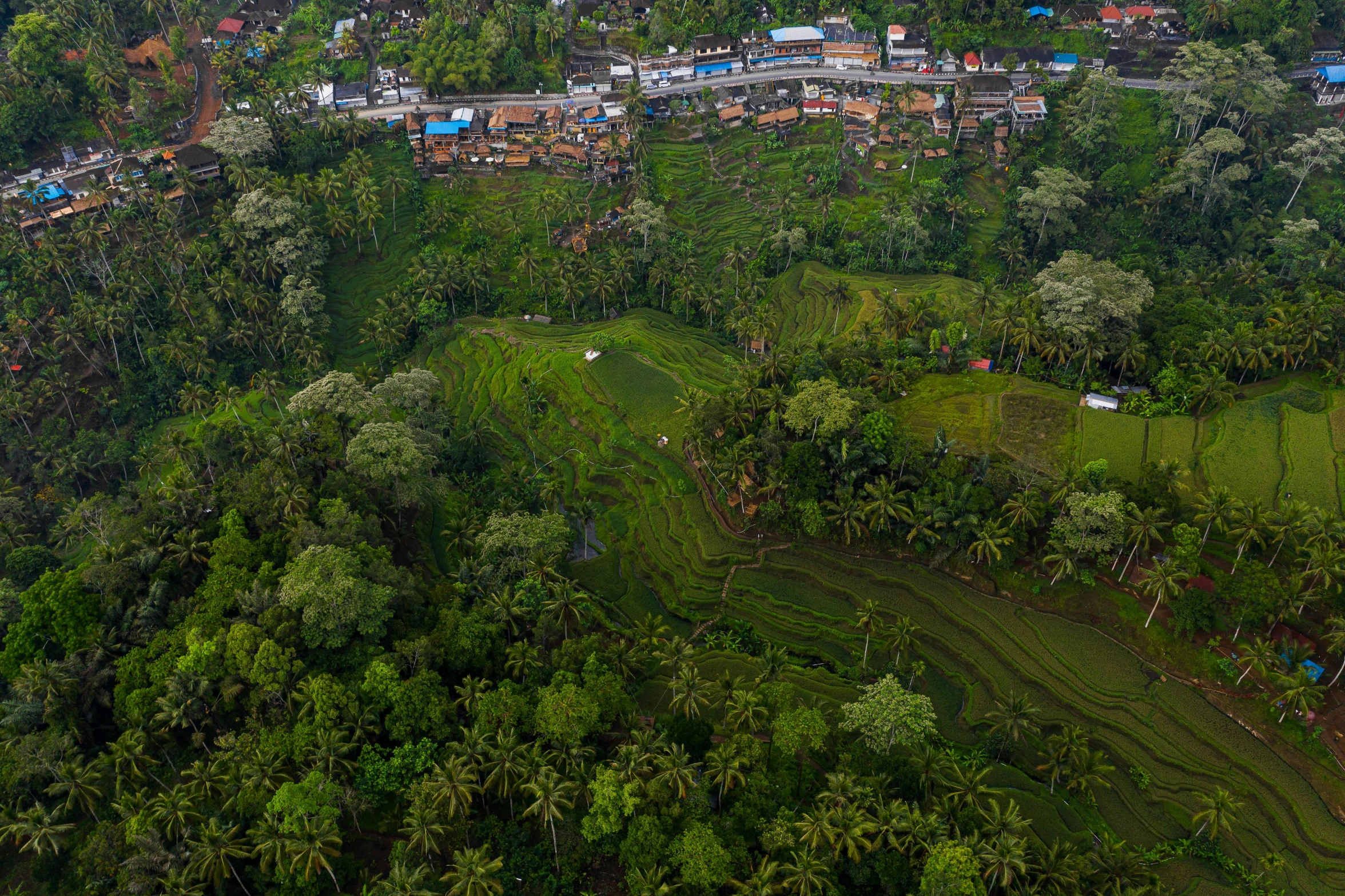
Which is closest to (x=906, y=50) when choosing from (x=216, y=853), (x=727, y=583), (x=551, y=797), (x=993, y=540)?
(x=993, y=540)

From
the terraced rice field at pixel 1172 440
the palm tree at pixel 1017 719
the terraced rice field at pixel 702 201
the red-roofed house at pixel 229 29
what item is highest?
the red-roofed house at pixel 229 29

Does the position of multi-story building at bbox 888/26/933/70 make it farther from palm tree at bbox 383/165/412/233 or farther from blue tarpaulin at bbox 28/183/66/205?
blue tarpaulin at bbox 28/183/66/205

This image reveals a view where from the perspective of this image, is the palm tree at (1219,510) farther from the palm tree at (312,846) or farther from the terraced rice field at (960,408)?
the palm tree at (312,846)

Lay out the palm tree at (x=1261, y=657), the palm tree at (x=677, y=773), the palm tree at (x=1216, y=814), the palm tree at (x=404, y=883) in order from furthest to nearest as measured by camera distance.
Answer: the palm tree at (x=1261, y=657)
the palm tree at (x=1216, y=814)
the palm tree at (x=677, y=773)
the palm tree at (x=404, y=883)

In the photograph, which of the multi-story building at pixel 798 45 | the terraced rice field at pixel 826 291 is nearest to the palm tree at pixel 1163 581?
the terraced rice field at pixel 826 291

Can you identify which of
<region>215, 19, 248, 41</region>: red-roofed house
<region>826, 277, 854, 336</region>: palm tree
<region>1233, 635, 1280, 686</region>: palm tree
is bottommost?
<region>1233, 635, 1280, 686</region>: palm tree

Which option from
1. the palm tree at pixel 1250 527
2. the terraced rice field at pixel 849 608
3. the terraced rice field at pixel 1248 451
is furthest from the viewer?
the terraced rice field at pixel 1248 451

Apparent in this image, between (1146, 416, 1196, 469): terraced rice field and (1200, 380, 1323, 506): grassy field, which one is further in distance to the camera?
(1146, 416, 1196, 469): terraced rice field

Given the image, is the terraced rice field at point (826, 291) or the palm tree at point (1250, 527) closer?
the palm tree at point (1250, 527)

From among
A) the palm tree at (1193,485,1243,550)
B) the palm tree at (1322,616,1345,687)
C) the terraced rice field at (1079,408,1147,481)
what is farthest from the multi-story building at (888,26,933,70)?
the palm tree at (1322,616,1345,687)
